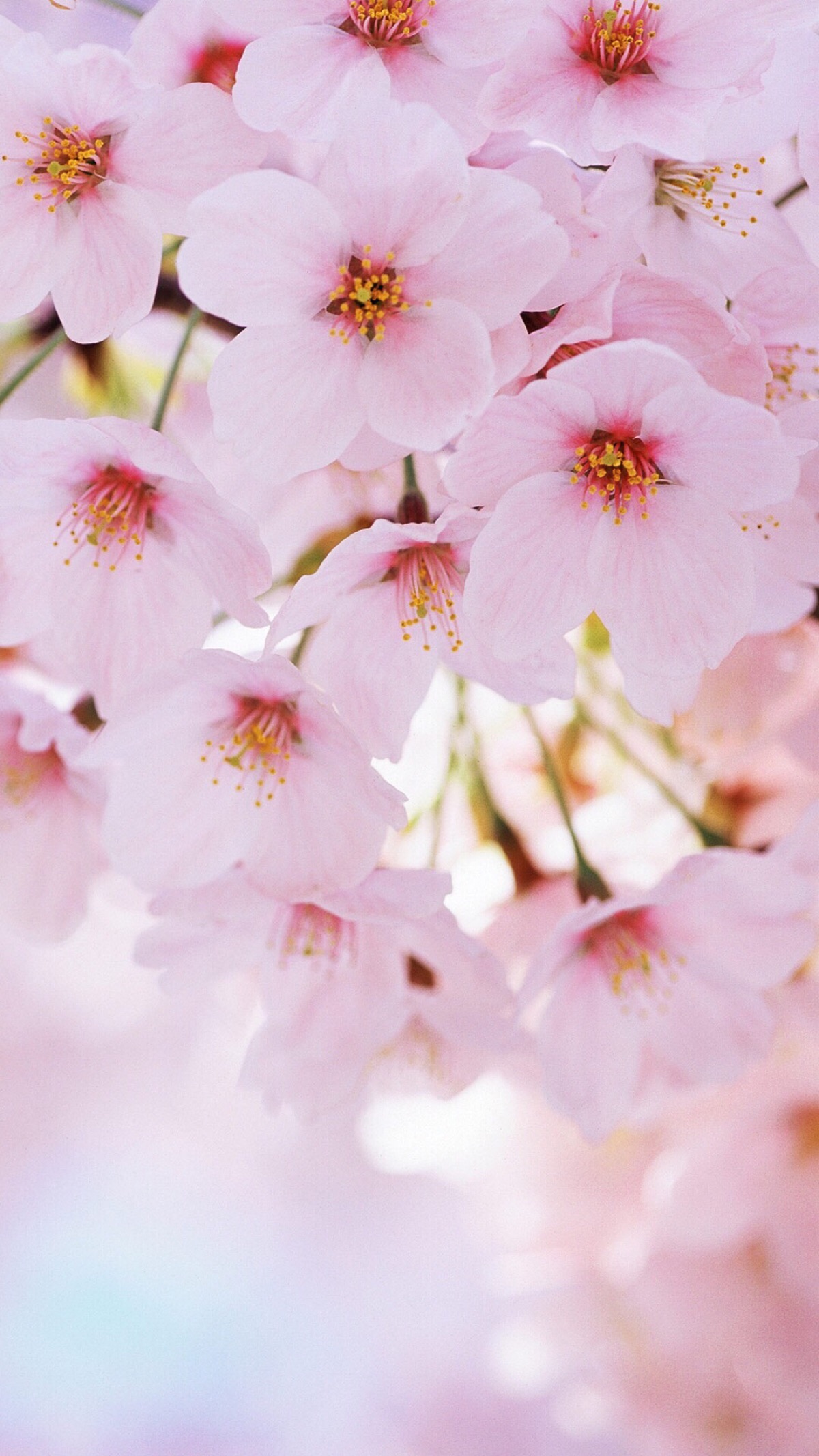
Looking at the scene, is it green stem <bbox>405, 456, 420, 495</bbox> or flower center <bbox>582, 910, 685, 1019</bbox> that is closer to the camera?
green stem <bbox>405, 456, 420, 495</bbox>

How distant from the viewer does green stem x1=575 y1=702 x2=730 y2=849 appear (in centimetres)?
74

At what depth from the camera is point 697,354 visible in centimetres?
44

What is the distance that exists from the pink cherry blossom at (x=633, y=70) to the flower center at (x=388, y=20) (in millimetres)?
39

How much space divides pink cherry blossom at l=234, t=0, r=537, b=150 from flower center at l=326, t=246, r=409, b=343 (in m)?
0.05

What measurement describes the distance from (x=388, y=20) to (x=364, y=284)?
0.33 ft

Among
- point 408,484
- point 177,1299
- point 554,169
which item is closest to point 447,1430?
point 177,1299

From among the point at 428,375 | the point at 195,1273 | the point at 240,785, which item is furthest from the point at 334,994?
the point at 195,1273

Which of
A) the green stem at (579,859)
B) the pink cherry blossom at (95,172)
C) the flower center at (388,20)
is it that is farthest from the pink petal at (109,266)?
the green stem at (579,859)

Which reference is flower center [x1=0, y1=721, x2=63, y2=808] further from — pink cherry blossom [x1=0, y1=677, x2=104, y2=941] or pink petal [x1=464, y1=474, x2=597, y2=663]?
pink petal [x1=464, y1=474, x2=597, y2=663]

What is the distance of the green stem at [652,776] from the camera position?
74cm

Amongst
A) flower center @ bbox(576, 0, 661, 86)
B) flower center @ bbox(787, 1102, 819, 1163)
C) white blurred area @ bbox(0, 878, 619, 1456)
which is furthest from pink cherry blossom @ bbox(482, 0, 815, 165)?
white blurred area @ bbox(0, 878, 619, 1456)

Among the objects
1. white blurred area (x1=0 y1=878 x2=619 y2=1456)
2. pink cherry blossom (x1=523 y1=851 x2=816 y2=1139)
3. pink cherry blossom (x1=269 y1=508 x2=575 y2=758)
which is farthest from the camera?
white blurred area (x1=0 y1=878 x2=619 y2=1456)

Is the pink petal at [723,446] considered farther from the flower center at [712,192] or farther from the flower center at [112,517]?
the flower center at [112,517]

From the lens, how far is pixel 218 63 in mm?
490
